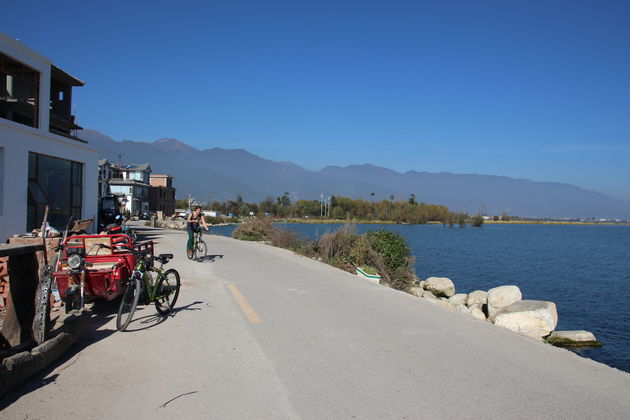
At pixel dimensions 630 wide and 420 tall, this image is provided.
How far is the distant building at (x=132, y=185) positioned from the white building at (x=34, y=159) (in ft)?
137

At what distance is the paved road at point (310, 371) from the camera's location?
15.2 ft

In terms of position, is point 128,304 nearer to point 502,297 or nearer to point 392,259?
point 502,297

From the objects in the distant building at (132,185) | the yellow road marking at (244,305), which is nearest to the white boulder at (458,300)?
the yellow road marking at (244,305)

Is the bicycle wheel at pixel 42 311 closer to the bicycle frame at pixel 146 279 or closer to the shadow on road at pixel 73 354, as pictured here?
the shadow on road at pixel 73 354

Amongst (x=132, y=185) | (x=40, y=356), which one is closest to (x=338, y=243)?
(x=40, y=356)

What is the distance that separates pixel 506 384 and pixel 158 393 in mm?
3820

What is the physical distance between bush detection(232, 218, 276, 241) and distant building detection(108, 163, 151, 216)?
32624mm

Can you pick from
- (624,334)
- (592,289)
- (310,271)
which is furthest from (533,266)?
(310,271)

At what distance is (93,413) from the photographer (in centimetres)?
445

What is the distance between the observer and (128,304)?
759 cm

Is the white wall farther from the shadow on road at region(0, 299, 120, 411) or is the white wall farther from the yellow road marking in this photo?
the yellow road marking

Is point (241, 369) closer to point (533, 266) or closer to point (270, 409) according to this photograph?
point (270, 409)

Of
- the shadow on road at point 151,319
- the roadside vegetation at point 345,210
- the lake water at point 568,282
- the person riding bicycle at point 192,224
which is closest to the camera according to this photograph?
the shadow on road at point 151,319

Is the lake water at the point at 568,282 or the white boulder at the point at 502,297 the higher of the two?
the white boulder at the point at 502,297
